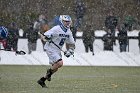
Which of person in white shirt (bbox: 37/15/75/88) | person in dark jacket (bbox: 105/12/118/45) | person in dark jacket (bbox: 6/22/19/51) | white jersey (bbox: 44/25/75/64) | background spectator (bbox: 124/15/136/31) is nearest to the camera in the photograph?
person in white shirt (bbox: 37/15/75/88)

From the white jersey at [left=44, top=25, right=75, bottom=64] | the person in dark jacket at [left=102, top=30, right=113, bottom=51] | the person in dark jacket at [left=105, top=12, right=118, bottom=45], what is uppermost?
the white jersey at [left=44, top=25, right=75, bottom=64]

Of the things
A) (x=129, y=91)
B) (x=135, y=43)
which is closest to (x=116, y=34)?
(x=135, y=43)

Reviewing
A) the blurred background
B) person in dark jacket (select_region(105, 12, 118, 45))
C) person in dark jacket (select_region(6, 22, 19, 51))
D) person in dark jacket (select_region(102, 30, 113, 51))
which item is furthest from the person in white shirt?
the blurred background

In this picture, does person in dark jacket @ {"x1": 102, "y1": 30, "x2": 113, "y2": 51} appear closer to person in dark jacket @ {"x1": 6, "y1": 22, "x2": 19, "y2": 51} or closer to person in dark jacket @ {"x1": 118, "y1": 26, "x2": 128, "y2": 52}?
person in dark jacket @ {"x1": 118, "y1": 26, "x2": 128, "y2": 52}

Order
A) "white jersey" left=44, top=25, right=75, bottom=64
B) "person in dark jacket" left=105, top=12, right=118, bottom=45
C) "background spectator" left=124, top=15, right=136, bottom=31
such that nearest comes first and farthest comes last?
"white jersey" left=44, top=25, right=75, bottom=64, "person in dark jacket" left=105, top=12, right=118, bottom=45, "background spectator" left=124, top=15, right=136, bottom=31

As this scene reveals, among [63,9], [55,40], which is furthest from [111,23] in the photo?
[55,40]

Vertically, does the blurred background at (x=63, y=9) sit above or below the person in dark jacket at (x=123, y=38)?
above

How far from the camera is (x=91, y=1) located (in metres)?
34.2

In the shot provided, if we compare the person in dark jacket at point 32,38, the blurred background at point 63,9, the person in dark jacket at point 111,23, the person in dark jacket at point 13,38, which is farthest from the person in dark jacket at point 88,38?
the person in dark jacket at point 13,38

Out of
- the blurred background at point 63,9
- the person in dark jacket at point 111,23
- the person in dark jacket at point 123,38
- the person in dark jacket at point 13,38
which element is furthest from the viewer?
the blurred background at point 63,9

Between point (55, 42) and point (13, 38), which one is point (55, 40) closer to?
point (55, 42)

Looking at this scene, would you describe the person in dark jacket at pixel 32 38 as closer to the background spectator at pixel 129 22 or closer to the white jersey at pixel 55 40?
the background spectator at pixel 129 22

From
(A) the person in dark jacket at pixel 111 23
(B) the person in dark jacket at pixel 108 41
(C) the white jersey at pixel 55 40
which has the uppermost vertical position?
(C) the white jersey at pixel 55 40

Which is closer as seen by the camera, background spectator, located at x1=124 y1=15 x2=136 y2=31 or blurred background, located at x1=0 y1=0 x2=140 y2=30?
background spectator, located at x1=124 y1=15 x2=136 y2=31
